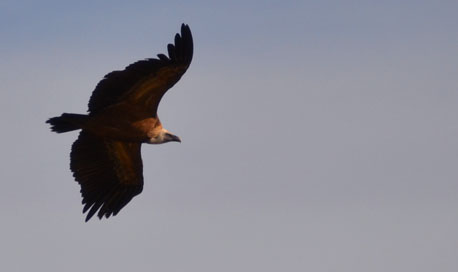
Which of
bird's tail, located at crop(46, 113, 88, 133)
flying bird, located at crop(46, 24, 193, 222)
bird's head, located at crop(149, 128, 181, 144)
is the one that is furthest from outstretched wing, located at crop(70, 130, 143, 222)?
bird's tail, located at crop(46, 113, 88, 133)

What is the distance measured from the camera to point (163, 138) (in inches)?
842

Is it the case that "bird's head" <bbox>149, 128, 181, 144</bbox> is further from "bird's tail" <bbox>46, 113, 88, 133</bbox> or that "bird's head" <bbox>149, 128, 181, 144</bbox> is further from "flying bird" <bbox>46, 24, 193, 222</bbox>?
"bird's tail" <bbox>46, 113, 88, 133</bbox>

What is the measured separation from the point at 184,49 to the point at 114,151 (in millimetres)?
3468

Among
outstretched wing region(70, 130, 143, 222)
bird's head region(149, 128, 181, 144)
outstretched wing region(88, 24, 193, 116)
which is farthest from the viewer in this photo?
outstretched wing region(70, 130, 143, 222)

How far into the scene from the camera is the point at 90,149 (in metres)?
22.2

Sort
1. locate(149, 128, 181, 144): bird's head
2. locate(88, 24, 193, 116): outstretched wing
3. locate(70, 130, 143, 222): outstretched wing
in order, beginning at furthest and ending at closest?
locate(70, 130, 143, 222): outstretched wing, locate(149, 128, 181, 144): bird's head, locate(88, 24, 193, 116): outstretched wing

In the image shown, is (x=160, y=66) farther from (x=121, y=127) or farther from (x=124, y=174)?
(x=124, y=174)

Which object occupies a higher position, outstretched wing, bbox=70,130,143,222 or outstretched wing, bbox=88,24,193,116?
outstretched wing, bbox=88,24,193,116

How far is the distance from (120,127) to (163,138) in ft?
3.10

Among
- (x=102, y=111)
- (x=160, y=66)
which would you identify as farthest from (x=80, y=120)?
(x=160, y=66)

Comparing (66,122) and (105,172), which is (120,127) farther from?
(105,172)

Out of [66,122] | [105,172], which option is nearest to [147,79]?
[66,122]

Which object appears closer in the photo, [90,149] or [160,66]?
[160,66]

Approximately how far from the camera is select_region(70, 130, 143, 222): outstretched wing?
22.1m
